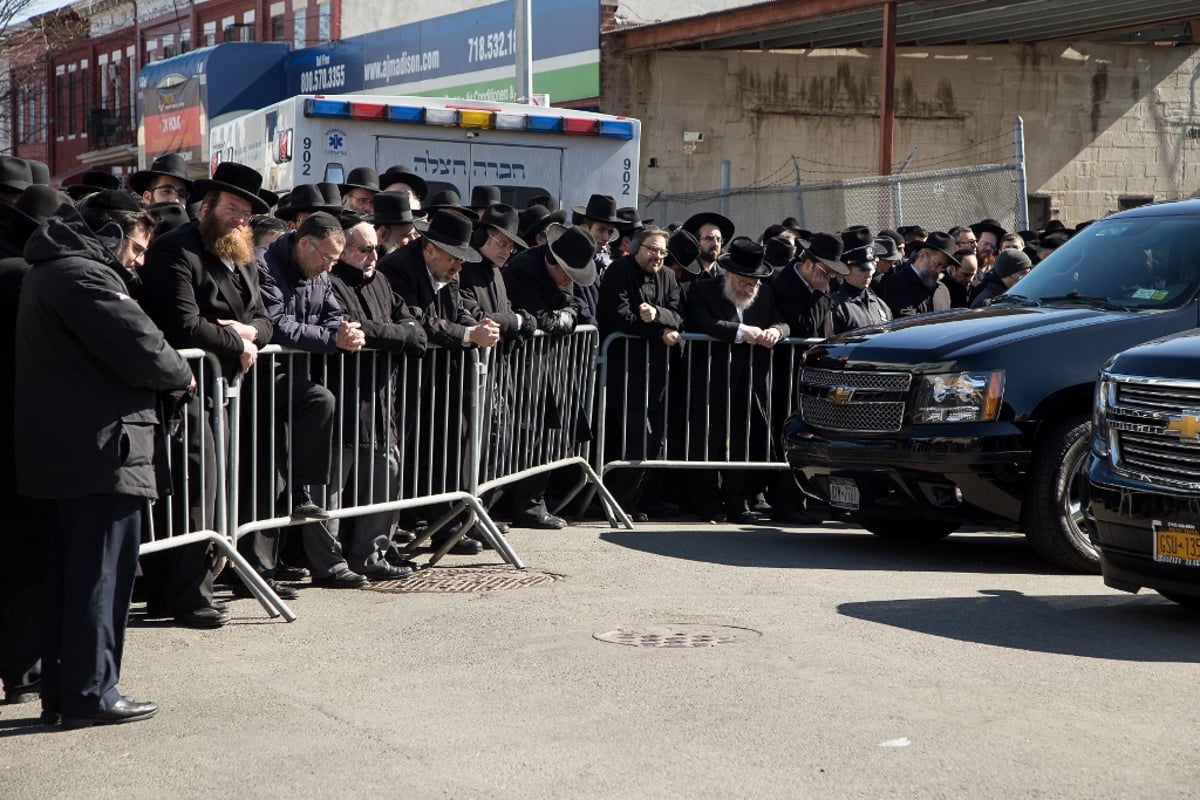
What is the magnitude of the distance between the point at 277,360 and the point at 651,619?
226 cm

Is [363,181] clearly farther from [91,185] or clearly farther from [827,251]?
[827,251]

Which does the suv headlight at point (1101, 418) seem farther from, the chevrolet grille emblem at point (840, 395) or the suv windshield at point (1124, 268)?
the chevrolet grille emblem at point (840, 395)

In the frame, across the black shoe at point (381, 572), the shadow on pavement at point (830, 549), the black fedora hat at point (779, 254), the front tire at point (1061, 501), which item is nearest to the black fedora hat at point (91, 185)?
the black shoe at point (381, 572)

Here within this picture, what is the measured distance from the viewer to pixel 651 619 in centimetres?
798

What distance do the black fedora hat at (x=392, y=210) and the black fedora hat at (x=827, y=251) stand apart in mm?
3059

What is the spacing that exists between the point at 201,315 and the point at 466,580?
225cm

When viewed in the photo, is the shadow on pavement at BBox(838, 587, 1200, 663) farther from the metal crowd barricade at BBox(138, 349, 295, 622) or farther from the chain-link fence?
the chain-link fence

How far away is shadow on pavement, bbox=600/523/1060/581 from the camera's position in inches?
389

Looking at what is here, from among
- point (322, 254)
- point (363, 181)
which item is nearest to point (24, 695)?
point (322, 254)

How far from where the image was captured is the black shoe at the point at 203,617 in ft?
25.5

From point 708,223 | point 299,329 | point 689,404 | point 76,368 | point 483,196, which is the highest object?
point 483,196

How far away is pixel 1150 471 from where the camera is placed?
7699 millimetres

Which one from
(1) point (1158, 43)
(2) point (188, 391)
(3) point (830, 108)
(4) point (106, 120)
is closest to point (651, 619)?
(2) point (188, 391)

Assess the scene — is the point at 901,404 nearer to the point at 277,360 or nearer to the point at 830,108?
the point at 277,360
